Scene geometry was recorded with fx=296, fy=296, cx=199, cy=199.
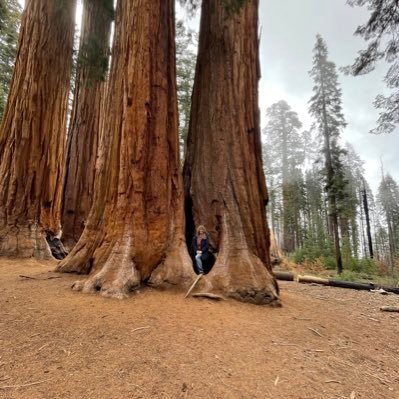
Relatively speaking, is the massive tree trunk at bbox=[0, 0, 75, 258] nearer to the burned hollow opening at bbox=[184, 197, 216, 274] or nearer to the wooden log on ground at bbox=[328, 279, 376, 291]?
the burned hollow opening at bbox=[184, 197, 216, 274]

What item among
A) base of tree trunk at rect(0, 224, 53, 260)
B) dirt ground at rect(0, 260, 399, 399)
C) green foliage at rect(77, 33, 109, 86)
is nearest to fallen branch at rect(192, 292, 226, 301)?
dirt ground at rect(0, 260, 399, 399)

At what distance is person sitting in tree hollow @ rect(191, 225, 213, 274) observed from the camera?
16.9 ft

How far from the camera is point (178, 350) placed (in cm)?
259

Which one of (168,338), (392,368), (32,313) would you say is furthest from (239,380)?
(32,313)

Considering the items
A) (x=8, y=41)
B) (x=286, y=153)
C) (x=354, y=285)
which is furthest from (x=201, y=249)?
(x=286, y=153)

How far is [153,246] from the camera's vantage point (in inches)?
182

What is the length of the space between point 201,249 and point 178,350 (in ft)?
8.63

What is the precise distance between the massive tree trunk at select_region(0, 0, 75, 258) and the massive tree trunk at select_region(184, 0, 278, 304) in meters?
3.93

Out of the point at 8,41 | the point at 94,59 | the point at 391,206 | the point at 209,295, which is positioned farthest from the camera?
the point at 391,206

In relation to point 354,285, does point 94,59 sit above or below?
above

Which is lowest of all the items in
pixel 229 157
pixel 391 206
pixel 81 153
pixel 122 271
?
pixel 122 271

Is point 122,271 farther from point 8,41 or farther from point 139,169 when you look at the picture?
point 8,41

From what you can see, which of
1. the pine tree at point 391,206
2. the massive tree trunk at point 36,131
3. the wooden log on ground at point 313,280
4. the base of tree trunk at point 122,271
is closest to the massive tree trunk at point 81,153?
the massive tree trunk at point 36,131

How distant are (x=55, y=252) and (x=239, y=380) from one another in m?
6.78
